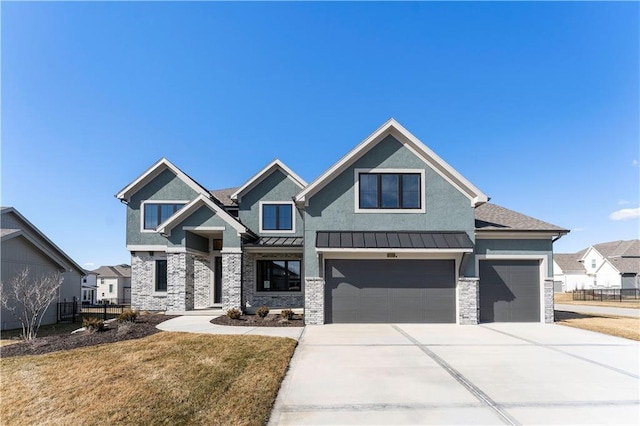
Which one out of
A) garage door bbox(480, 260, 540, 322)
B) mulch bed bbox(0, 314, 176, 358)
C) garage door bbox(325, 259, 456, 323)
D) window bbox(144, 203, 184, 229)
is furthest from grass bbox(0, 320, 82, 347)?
garage door bbox(480, 260, 540, 322)

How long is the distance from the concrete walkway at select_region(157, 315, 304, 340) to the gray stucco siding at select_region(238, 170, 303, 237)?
24.2ft

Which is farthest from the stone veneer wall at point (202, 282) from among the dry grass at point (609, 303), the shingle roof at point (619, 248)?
the shingle roof at point (619, 248)

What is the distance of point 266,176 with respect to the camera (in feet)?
69.4

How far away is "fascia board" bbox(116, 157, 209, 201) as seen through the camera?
20.4 m

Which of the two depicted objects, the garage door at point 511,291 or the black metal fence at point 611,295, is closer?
the garage door at point 511,291

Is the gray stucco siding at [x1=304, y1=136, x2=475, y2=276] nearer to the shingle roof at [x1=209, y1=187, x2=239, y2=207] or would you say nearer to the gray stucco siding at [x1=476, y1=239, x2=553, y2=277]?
the gray stucco siding at [x1=476, y1=239, x2=553, y2=277]

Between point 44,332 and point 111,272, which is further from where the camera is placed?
point 111,272

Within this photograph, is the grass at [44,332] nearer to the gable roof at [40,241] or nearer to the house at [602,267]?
the gable roof at [40,241]

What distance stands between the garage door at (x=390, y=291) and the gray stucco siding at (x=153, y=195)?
436 inches

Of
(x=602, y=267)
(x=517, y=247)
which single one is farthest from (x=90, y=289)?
(x=602, y=267)

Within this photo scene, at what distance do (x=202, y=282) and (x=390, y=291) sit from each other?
11026 millimetres

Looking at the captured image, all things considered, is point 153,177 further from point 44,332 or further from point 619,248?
point 619,248

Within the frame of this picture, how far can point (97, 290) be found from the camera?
4709 cm

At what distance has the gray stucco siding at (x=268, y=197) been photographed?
2089 centimetres
